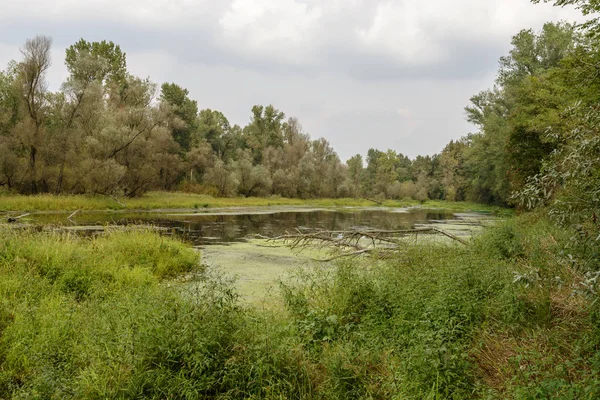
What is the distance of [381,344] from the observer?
5.53 metres

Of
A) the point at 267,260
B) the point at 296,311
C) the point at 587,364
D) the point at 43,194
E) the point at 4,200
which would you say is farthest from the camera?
the point at 43,194

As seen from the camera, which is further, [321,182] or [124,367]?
[321,182]

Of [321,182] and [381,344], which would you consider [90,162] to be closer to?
[381,344]

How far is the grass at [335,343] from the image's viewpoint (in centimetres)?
432

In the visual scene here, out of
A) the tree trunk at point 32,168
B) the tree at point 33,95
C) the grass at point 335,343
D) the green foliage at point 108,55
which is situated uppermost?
the green foliage at point 108,55

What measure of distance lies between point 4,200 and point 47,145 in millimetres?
6804

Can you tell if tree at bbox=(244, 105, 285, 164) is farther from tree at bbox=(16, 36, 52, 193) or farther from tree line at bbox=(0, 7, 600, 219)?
tree at bbox=(16, 36, 52, 193)

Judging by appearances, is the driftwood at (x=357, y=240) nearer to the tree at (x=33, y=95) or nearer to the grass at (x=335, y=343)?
the grass at (x=335, y=343)

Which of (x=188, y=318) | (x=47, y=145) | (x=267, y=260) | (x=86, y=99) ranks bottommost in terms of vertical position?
(x=267, y=260)

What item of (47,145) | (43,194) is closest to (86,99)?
(47,145)

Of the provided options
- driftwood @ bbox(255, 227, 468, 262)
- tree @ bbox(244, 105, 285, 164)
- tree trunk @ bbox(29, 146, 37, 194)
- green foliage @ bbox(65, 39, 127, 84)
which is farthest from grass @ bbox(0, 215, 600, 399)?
tree @ bbox(244, 105, 285, 164)

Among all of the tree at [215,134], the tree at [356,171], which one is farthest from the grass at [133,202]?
the tree at [356,171]

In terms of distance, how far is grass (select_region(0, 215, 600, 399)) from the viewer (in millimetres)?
4316

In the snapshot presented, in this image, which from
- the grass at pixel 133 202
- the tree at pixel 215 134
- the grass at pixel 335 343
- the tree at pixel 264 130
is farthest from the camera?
the tree at pixel 264 130
